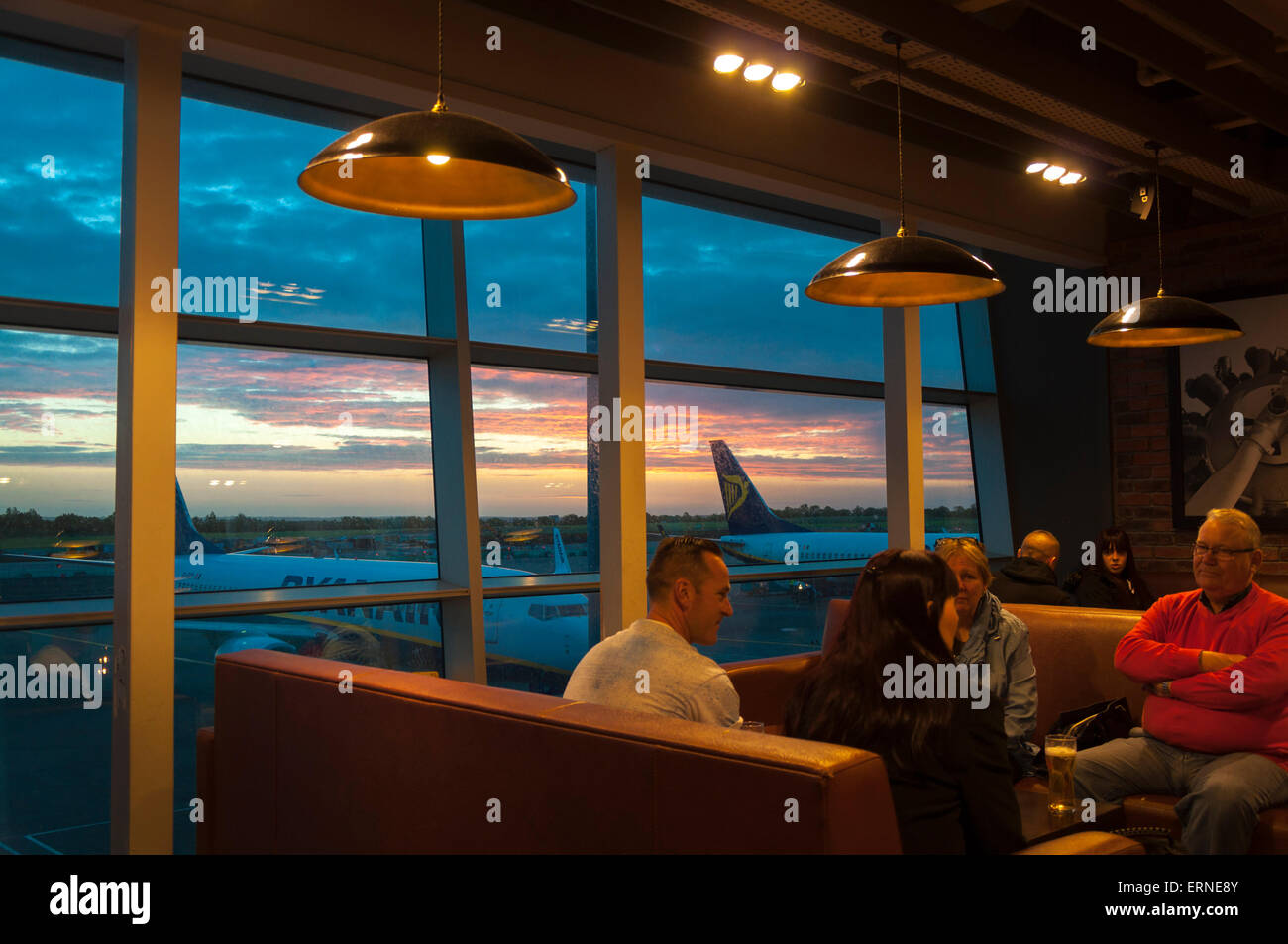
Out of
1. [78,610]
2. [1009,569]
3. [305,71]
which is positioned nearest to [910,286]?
[1009,569]

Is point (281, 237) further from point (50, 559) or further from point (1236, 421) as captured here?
point (1236, 421)

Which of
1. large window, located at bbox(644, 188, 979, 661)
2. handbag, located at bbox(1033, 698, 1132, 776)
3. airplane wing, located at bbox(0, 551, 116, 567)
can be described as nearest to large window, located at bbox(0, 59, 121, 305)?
airplane wing, located at bbox(0, 551, 116, 567)

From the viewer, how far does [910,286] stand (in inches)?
133

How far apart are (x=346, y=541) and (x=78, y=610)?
125cm

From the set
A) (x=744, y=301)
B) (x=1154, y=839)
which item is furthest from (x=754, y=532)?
(x=1154, y=839)

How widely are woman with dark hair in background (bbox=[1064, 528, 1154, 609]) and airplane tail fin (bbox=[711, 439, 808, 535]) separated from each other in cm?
196

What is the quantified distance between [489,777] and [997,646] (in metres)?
1.82

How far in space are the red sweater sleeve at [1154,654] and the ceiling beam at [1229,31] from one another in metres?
2.20

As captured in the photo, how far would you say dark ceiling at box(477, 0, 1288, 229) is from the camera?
13.3 ft

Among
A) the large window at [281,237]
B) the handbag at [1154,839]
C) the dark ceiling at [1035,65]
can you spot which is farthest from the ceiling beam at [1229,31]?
the large window at [281,237]

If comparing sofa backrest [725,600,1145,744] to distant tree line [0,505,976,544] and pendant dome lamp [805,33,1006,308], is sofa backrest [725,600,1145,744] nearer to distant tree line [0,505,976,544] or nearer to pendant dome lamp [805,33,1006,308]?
pendant dome lamp [805,33,1006,308]

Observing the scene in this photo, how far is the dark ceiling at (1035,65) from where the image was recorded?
13.3 feet

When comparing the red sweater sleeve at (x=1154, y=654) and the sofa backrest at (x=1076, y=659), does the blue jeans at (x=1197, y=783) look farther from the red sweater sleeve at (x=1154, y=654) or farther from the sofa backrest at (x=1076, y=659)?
the sofa backrest at (x=1076, y=659)
